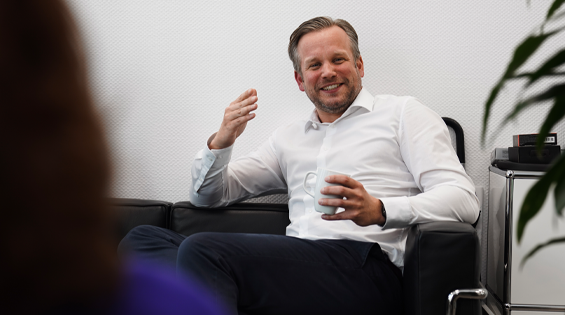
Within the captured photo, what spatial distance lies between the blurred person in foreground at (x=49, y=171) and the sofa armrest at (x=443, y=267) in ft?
2.99

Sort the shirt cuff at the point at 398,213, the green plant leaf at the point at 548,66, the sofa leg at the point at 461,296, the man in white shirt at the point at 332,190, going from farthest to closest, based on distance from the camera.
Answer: the shirt cuff at the point at 398,213 < the man in white shirt at the point at 332,190 < the sofa leg at the point at 461,296 < the green plant leaf at the point at 548,66

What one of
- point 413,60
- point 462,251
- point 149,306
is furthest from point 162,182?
point 149,306

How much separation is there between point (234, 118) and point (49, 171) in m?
1.39

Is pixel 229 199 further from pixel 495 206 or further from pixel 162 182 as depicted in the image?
pixel 495 206

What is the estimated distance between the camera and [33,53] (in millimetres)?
238

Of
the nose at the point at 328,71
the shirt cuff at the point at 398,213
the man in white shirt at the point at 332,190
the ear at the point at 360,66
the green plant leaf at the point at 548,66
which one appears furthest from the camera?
the ear at the point at 360,66

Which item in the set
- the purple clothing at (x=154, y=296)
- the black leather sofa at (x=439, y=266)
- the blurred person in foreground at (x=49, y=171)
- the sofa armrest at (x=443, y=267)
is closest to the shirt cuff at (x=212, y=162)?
the black leather sofa at (x=439, y=266)

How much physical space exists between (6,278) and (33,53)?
12 cm

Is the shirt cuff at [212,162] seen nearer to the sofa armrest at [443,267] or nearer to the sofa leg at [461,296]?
the sofa armrest at [443,267]

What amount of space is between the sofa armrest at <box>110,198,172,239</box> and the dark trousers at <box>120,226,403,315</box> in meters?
0.60

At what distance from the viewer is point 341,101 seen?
1625 millimetres

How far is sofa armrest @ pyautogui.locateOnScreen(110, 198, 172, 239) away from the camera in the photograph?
1.69 meters

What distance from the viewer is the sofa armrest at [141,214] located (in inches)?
66.6

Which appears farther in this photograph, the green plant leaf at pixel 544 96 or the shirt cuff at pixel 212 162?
the shirt cuff at pixel 212 162
